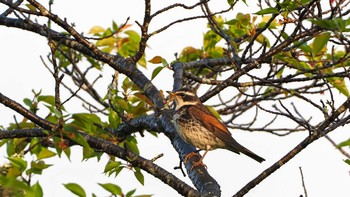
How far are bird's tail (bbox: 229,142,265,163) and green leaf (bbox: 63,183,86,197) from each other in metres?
4.77

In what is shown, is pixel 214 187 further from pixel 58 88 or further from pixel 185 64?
pixel 185 64

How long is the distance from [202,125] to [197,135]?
453 mm

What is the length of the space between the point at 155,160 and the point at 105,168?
2.00 ft

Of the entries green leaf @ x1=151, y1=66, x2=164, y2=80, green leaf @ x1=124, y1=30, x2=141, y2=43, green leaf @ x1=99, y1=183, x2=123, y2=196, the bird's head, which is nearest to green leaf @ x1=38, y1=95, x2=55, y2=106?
green leaf @ x1=151, y1=66, x2=164, y2=80

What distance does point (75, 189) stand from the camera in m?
5.08

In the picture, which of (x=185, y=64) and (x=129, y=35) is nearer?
(x=185, y=64)

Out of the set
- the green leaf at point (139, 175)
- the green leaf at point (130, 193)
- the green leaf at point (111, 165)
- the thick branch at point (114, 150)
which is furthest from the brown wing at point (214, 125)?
the green leaf at point (130, 193)

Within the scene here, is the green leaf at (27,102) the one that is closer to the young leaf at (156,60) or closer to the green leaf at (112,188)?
the young leaf at (156,60)

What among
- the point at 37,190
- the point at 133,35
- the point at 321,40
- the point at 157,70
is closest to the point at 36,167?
the point at 37,190

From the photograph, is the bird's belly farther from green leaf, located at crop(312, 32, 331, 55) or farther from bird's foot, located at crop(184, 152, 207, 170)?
green leaf, located at crop(312, 32, 331, 55)

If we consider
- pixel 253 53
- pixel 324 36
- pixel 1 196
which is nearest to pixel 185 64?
pixel 253 53

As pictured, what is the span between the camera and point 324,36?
6.73 m

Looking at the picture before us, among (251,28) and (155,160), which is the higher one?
(251,28)

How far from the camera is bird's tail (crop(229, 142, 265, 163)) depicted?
31.6 feet
